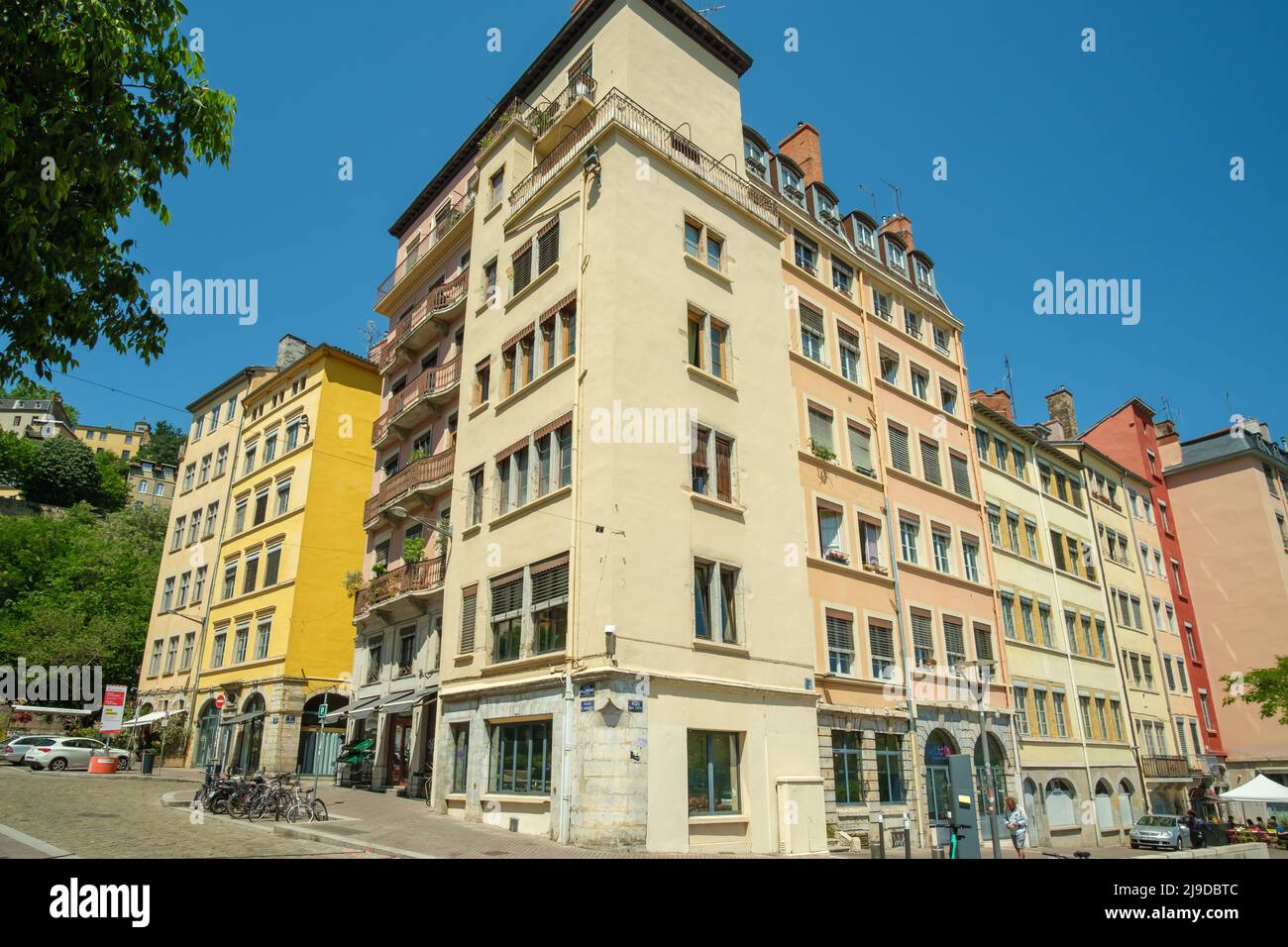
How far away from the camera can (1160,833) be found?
29859 mm

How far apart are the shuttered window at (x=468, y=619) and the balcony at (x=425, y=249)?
1510 centimetres

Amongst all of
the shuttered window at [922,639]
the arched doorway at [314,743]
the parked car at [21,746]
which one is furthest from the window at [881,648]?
the parked car at [21,746]

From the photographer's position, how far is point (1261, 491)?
49.5 meters

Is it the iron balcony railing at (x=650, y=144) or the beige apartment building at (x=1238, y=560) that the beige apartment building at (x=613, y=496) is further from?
the beige apartment building at (x=1238, y=560)

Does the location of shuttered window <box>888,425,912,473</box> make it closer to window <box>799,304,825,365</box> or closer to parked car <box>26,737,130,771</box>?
window <box>799,304,825,365</box>

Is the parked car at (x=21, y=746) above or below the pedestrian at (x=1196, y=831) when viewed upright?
above

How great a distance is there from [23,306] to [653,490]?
1309cm

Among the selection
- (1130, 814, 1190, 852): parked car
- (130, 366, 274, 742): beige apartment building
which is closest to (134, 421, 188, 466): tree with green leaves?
(130, 366, 274, 742): beige apartment building

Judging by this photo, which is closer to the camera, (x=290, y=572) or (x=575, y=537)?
(x=575, y=537)

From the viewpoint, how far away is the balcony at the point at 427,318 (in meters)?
30.4

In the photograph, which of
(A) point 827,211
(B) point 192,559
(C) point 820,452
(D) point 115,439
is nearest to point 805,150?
(A) point 827,211

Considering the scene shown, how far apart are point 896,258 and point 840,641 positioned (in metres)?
19.1

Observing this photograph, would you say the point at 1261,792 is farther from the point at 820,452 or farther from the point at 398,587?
the point at 398,587
